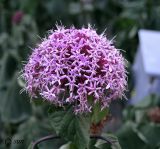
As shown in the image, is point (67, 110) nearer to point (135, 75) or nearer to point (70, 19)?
point (135, 75)

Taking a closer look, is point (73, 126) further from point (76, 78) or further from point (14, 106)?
point (14, 106)

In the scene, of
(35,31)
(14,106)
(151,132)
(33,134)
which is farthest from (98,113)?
(35,31)

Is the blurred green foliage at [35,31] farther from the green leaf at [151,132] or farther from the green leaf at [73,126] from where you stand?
the green leaf at [73,126]

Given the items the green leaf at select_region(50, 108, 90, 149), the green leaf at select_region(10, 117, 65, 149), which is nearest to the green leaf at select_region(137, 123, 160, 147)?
the green leaf at select_region(10, 117, 65, 149)

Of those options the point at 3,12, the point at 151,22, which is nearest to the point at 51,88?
the point at 151,22

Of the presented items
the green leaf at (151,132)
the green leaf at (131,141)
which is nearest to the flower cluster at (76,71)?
the green leaf at (131,141)

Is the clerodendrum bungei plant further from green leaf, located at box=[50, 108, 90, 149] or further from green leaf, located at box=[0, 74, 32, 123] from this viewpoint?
green leaf, located at box=[0, 74, 32, 123]
